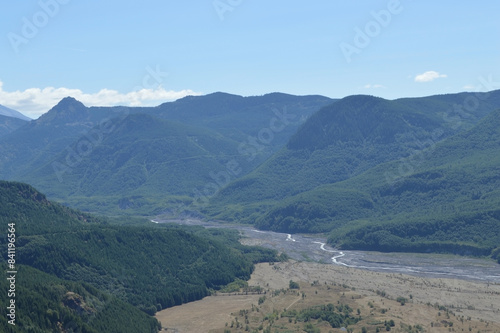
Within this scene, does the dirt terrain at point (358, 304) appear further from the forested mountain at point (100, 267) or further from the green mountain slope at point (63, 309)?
the green mountain slope at point (63, 309)

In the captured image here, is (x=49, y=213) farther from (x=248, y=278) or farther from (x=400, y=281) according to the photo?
(x=400, y=281)

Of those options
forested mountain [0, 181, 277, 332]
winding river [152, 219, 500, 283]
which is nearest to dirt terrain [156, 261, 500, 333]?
forested mountain [0, 181, 277, 332]

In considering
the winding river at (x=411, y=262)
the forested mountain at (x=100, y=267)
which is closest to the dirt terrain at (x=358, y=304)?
the forested mountain at (x=100, y=267)

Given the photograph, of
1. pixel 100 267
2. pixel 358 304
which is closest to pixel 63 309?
pixel 100 267

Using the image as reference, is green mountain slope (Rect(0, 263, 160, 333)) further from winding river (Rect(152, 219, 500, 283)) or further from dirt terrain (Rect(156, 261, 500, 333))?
winding river (Rect(152, 219, 500, 283))

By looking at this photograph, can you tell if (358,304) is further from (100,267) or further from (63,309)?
(63,309)

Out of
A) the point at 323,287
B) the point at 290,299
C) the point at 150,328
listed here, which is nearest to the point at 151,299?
the point at 150,328
